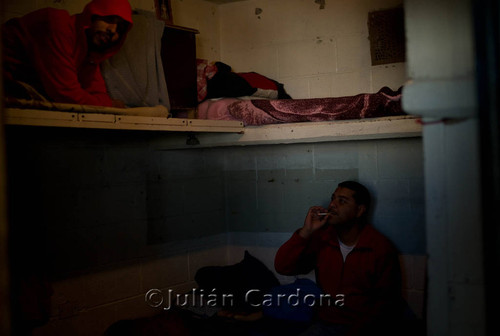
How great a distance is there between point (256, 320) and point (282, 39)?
2006 mm

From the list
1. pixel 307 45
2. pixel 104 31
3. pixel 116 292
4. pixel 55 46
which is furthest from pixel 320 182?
pixel 55 46

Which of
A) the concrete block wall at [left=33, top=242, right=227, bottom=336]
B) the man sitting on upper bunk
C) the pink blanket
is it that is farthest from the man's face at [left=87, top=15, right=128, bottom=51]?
the concrete block wall at [left=33, top=242, right=227, bottom=336]

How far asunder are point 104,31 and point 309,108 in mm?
1120

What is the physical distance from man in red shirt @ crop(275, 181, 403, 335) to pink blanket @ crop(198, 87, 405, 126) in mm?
567

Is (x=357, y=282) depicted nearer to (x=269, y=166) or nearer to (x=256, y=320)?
(x=256, y=320)

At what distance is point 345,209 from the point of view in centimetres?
289

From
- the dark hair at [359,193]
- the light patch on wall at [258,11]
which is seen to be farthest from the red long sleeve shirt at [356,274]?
the light patch on wall at [258,11]

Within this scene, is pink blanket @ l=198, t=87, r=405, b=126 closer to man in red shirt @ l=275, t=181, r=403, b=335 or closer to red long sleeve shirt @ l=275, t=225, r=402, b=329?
man in red shirt @ l=275, t=181, r=403, b=335

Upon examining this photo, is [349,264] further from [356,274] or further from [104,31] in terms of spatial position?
[104,31]

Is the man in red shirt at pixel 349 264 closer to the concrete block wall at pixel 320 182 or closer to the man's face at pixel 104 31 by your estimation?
the concrete block wall at pixel 320 182

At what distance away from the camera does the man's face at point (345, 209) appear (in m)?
2.88

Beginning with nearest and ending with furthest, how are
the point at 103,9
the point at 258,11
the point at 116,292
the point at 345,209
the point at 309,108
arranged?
the point at 103,9
the point at 309,108
the point at 345,209
the point at 116,292
the point at 258,11

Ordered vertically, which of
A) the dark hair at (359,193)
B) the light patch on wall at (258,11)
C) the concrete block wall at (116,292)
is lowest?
the concrete block wall at (116,292)

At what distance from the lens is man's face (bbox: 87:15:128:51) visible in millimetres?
2318
